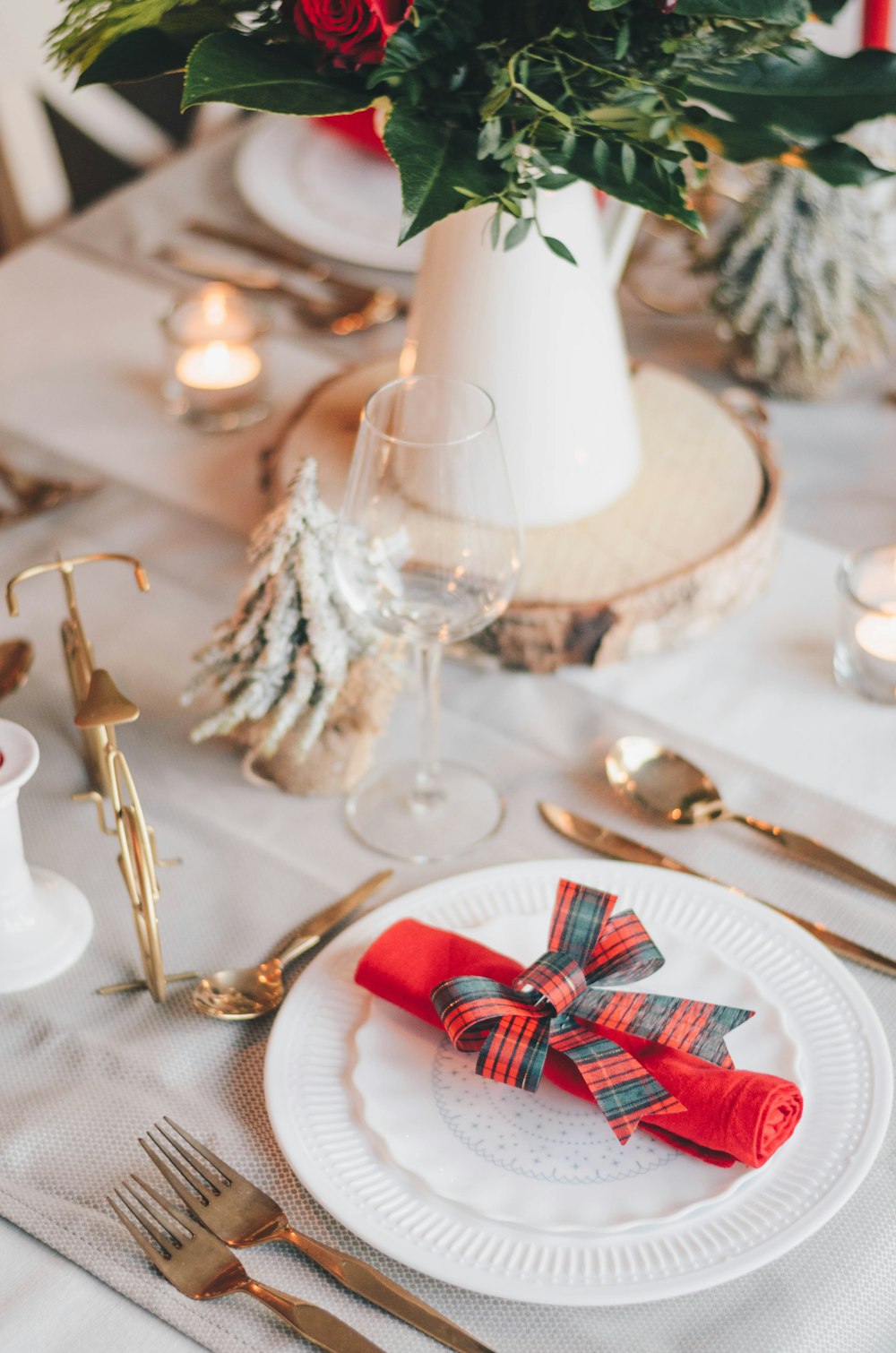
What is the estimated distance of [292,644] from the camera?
2.66 ft

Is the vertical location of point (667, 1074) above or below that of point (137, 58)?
below

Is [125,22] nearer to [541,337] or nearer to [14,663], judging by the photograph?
[541,337]

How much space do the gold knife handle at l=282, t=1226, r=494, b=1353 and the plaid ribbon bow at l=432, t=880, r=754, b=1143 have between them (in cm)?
10

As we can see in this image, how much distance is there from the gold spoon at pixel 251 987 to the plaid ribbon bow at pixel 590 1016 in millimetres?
125

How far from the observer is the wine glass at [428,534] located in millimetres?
696

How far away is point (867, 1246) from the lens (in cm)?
60

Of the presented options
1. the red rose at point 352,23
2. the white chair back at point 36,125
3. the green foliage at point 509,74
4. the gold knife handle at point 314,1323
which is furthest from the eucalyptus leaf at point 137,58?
the white chair back at point 36,125

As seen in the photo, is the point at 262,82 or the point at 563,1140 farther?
the point at 262,82

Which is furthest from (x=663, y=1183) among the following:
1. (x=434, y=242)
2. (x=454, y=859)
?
(x=434, y=242)

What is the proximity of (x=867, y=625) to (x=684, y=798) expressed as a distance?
0.63 feet

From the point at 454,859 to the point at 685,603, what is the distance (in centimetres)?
29

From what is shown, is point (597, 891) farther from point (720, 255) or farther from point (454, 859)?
point (720, 255)

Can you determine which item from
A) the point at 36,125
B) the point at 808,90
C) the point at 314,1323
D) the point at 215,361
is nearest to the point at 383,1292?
the point at 314,1323

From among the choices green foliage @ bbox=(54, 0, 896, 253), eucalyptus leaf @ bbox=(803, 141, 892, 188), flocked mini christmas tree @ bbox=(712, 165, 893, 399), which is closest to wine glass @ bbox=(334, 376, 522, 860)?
green foliage @ bbox=(54, 0, 896, 253)
